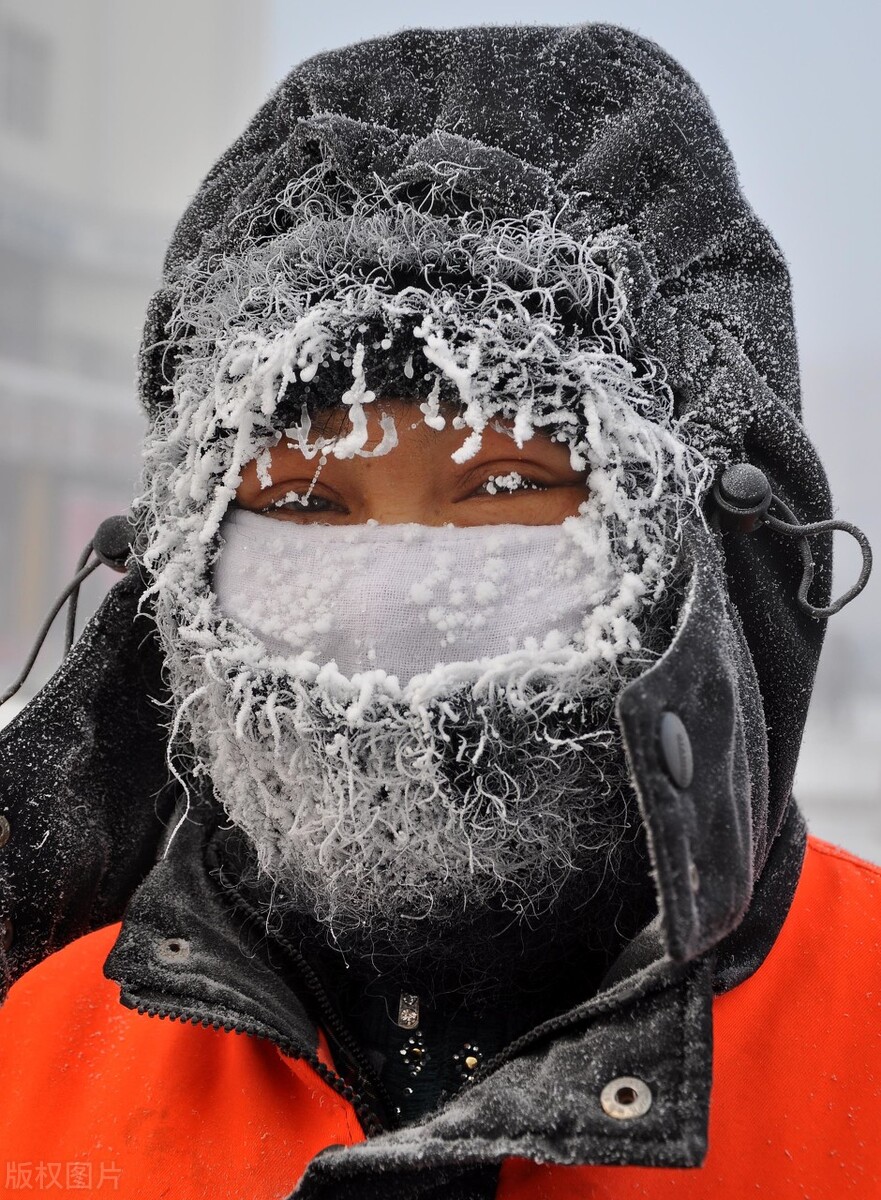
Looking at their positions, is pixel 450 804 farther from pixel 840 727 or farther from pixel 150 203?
pixel 150 203

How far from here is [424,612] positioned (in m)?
1.32

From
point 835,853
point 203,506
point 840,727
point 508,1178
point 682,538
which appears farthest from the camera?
point 840,727

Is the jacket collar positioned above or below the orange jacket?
above

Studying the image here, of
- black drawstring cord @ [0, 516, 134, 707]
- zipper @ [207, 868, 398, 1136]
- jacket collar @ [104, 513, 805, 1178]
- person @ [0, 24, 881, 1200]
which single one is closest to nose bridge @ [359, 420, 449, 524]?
person @ [0, 24, 881, 1200]

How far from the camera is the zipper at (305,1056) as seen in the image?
123cm

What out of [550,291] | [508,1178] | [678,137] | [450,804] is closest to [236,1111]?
[508,1178]

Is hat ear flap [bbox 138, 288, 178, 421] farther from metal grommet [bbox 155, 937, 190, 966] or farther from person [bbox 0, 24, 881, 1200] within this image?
metal grommet [bbox 155, 937, 190, 966]

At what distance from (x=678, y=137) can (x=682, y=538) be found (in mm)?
584

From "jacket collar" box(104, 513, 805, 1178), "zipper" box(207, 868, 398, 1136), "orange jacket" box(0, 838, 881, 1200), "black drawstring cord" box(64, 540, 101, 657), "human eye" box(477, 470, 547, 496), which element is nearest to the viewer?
"jacket collar" box(104, 513, 805, 1178)

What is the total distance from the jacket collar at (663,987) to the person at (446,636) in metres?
0.02

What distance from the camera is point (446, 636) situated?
1.30 metres

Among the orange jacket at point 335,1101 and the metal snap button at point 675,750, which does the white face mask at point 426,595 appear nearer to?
the metal snap button at point 675,750

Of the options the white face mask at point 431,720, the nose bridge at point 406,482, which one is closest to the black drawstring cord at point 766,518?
the white face mask at point 431,720

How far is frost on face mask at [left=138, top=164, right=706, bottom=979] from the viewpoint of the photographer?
1.27 meters
